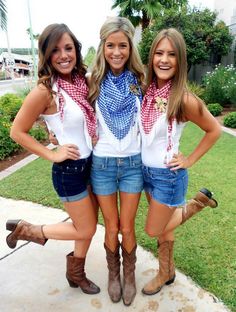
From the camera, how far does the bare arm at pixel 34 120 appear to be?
1791 mm

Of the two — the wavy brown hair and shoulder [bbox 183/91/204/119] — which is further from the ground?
the wavy brown hair

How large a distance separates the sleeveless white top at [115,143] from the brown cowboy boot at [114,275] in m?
0.73

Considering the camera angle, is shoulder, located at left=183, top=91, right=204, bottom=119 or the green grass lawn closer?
shoulder, located at left=183, top=91, right=204, bottom=119

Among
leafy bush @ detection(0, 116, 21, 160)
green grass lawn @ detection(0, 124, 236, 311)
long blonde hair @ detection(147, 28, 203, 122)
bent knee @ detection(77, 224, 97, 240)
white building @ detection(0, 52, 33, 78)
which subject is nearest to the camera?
long blonde hair @ detection(147, 28, 203, 122)

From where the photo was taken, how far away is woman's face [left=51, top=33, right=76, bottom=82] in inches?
72.2

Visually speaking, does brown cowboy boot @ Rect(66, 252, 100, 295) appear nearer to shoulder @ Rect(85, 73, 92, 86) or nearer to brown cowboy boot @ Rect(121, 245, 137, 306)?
brown cowboy boot @ Rect(121, 245, 137, 306)

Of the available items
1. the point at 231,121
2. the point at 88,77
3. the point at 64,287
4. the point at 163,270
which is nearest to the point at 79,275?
the point at 64,287

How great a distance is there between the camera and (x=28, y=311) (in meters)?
2.14

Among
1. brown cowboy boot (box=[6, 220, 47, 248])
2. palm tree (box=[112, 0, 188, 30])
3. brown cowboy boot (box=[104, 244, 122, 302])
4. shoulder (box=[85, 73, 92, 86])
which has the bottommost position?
brown cowboy boot (box=[104, 244, 122, 302])

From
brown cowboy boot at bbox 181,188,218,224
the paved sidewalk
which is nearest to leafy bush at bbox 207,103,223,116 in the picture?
the paved sidewalk

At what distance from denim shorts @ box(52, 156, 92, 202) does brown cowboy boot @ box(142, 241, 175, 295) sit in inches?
28.2

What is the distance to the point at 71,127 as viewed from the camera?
186 cm

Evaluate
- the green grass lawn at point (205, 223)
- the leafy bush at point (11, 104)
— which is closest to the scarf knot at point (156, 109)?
the green grass lawn at point (205, 223)

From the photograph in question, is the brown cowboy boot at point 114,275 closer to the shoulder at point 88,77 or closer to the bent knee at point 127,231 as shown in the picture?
the bent knee at point 127,231
